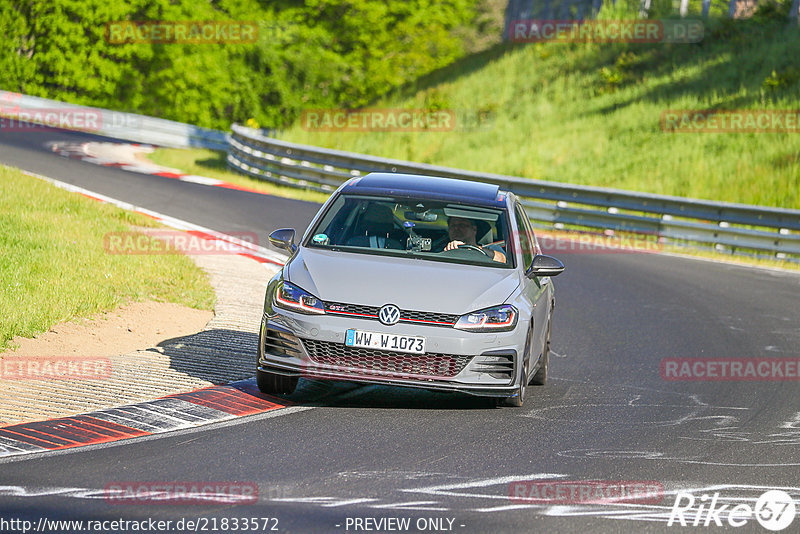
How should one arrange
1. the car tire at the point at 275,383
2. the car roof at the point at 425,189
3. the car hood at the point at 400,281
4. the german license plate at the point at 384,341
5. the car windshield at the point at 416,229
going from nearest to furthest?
1. the german license plate at the point at 384,341
2. the car hood at the point at 400,281
3. the car tire at the point at 275,383
4. the car windshield at the point at 416,229
5. the car roof at the point at 425,189

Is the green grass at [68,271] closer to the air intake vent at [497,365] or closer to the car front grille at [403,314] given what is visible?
the car front grille at [403,314]

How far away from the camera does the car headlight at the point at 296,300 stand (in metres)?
8.43

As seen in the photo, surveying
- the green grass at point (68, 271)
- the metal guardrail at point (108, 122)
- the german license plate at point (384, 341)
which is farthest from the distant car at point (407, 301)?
the metal guardrail at point (108, 122)

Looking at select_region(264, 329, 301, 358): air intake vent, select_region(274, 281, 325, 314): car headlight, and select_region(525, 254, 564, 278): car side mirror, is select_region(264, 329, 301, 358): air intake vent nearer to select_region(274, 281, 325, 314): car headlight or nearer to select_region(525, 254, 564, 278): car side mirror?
select_region(274, 281, 325, 314): car headlight

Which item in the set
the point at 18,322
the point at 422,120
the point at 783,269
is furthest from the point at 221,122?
the point at 18,322

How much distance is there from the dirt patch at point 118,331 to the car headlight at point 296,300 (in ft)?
7.53

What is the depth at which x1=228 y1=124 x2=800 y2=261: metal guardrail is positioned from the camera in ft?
72.8

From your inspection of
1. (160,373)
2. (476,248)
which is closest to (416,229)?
(476,248)

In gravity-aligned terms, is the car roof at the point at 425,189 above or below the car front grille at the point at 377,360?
above

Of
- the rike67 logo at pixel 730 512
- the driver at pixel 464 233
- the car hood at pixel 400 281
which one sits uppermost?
the driver at pixel 464 233

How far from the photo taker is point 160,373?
9.50 metres

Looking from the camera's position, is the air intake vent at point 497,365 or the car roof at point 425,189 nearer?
the air intake vent at point 497,365

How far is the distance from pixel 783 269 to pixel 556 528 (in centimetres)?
1605

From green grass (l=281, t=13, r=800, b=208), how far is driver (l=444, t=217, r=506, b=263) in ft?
59.4
